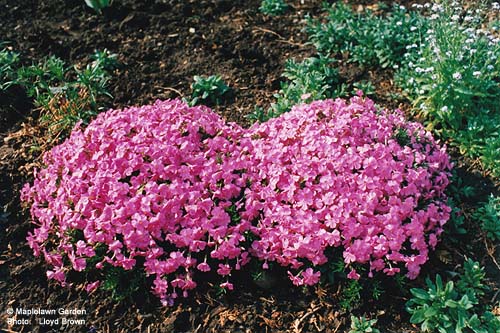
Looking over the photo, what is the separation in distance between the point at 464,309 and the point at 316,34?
3.02 m

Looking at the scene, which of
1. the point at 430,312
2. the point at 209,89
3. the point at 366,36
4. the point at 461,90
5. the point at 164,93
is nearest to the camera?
the point at 430,312

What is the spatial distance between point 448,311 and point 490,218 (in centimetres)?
81

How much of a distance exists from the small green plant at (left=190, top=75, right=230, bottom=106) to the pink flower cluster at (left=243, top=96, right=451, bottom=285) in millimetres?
1179

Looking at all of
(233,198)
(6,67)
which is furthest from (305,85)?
(6,67)

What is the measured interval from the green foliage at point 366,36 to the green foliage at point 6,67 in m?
2.56

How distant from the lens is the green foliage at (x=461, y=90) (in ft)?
13.7

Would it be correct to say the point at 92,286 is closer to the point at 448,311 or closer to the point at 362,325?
the point at 362,325

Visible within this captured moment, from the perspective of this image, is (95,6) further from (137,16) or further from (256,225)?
(256,225)

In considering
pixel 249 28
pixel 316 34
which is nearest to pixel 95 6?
pixel 249 28

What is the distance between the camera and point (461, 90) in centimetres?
412

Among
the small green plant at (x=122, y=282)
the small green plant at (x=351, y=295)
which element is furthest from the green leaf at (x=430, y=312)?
the small green plant at (x=122, y=282)

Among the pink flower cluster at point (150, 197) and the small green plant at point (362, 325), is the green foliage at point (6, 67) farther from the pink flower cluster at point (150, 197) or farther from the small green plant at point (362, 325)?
the small green plant at point (362, 325)

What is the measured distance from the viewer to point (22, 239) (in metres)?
3.76

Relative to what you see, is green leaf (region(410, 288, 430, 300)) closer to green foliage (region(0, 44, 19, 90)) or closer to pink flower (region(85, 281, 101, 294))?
pink flower (region(85, 281, 101, 294))
